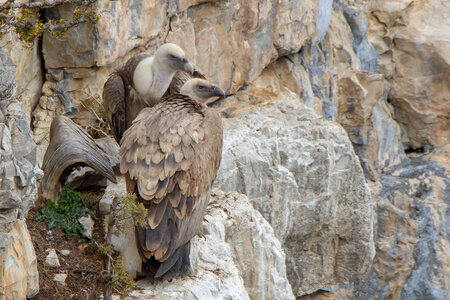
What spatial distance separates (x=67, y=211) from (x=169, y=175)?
120cm

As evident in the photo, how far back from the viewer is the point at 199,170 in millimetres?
4633

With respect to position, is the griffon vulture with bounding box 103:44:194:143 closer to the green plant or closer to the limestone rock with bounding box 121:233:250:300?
the green plant

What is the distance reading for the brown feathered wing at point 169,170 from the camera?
434 cm

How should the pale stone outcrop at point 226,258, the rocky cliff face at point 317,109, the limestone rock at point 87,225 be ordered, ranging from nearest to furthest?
the pale stone outcrop at point 226,258 → the limestone rock at point 87,225 → the rocky cliff face at point 317,109

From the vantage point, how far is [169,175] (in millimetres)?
4438

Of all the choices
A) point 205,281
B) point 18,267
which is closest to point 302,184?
point 205,281

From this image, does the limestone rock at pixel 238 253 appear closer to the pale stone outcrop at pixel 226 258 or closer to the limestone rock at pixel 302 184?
the pale stone outcrop at pixel 226 258

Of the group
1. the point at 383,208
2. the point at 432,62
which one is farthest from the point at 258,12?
the point at 432,62

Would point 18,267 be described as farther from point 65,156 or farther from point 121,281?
point 65,156

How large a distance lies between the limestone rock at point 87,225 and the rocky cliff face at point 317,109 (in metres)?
0.92

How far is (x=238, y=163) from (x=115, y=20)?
191 centimetres

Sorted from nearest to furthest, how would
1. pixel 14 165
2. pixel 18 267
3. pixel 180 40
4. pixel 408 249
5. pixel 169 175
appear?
1. pixel 14 165
2. pixel 18 267
3. pixel 169 175
4. pixel 180 40
5. pixel 408 249

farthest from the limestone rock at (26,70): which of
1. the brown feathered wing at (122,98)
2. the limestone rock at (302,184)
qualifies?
the limestone rock at (302,184)

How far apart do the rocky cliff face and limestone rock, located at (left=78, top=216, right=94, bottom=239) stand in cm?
92
